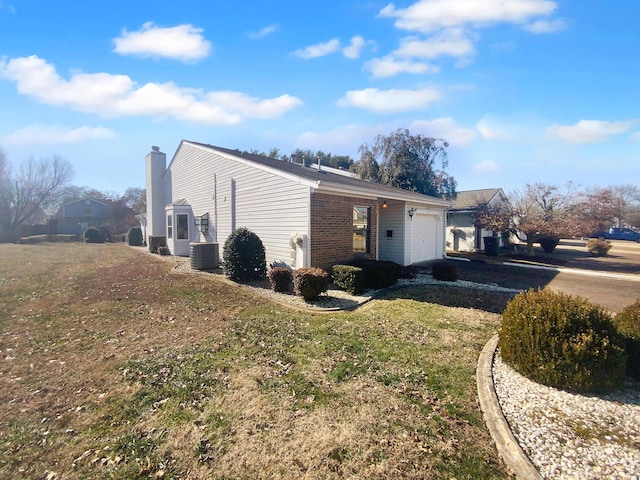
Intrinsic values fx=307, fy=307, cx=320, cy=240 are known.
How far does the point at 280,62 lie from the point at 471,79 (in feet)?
20.9

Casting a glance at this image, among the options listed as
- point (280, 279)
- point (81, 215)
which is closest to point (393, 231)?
point (280, 279)

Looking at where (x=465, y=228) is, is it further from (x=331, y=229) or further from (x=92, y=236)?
A: (x=92, y=236)

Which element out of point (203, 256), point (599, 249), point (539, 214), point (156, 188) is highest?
point (156, 188)

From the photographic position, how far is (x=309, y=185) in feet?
30.5

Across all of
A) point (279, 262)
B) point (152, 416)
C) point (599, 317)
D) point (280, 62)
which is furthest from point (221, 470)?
point (280, 62)

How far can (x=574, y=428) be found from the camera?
10.3ft

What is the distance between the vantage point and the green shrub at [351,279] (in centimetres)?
875

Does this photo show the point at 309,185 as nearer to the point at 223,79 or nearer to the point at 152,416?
the point at 223,79

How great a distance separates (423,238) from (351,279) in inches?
285

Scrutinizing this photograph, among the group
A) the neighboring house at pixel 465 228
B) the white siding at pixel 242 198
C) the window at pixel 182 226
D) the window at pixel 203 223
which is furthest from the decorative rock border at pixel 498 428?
the neighboring house at pixel 465 228

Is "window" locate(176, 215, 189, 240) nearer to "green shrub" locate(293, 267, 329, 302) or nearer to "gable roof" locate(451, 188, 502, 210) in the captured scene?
"green shrub" locate(293, 267, 329, 302)

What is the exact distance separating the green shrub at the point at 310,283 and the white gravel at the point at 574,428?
4.58m

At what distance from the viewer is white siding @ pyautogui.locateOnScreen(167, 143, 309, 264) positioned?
10.1m

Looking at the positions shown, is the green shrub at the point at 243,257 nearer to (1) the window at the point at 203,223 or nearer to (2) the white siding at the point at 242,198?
(2) the white siding at the point at 242,198
